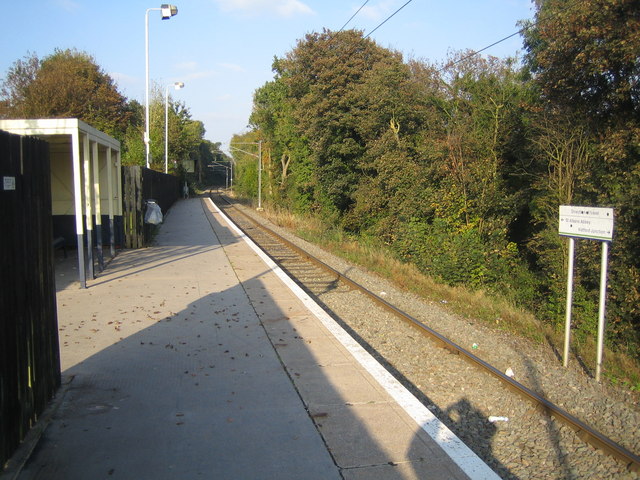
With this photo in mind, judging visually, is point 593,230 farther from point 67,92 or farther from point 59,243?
point 67,92

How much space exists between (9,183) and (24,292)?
0.88m

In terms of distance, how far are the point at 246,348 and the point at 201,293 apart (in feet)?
11.5

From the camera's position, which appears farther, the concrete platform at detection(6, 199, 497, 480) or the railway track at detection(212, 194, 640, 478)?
the railway track at detection(212, 194, 640, 478)

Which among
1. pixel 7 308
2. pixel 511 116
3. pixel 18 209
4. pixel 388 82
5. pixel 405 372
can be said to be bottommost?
pixel 405 372

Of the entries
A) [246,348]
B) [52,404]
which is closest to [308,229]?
[246,348]

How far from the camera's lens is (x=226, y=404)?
4.89 m

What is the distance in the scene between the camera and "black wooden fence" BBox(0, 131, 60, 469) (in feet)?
12.2

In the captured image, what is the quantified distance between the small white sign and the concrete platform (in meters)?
2.01

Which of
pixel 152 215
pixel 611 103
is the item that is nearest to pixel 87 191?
pixel 152 215

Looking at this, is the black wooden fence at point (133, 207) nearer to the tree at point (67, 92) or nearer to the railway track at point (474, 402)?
the railway track at point (474, 402)

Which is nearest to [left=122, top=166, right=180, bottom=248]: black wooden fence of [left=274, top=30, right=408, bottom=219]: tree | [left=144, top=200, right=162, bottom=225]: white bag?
[left=144, top=200, right=162, bottom=225]: white bag

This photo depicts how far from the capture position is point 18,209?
13.3 ft

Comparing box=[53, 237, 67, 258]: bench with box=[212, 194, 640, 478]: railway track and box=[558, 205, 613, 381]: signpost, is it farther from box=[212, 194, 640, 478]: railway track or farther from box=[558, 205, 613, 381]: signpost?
box=[558, 205, 613, 381]: signpost

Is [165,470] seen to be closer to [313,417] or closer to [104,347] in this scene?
[313,417]
